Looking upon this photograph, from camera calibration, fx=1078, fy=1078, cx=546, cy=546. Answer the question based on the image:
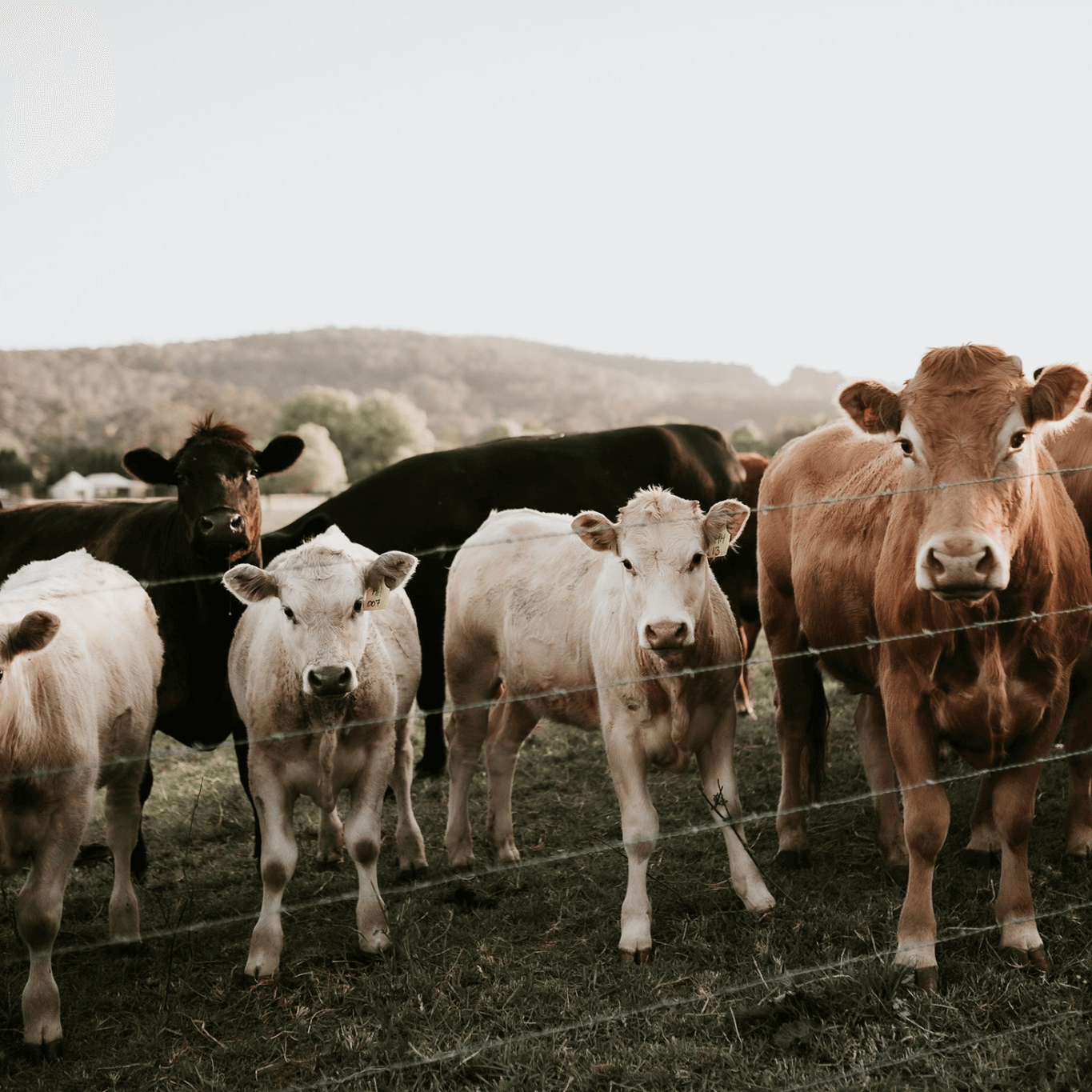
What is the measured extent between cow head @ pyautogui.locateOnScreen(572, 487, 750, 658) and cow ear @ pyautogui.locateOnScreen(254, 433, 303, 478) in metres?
2.79

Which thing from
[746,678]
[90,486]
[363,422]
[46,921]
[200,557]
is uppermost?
[200,557]

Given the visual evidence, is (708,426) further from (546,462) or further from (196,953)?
(196,953)

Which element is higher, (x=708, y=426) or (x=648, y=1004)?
(x=708, y=426)

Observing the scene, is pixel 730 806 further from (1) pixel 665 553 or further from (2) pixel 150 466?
(2) pixel 150 466

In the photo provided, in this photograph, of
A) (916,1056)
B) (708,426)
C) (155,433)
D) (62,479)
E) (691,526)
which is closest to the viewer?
(916,1056)

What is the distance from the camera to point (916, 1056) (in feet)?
11.0

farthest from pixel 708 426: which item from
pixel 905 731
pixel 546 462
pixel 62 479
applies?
pixel 62 479

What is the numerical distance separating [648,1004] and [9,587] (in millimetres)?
3446

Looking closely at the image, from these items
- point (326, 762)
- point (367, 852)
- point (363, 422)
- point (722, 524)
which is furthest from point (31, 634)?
point (363, 422)

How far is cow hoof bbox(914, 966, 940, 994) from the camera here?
148 inches

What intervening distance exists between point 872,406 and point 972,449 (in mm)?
506

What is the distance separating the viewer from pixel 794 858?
519 centimetres

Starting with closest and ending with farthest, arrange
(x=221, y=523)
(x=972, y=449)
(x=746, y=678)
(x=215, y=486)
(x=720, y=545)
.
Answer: (x=972, y=449), (x=720, y=545), (x=221, y=523), (x=215, y=486), (x=746, y=678)

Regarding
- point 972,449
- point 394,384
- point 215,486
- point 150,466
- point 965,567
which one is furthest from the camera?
point 394,384
